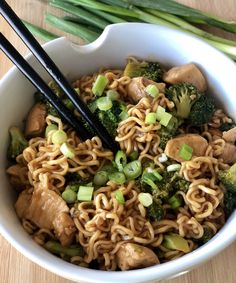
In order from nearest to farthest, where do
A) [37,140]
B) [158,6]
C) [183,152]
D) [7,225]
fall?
[7,225]
[183,152]
[37,140]
[158,6]

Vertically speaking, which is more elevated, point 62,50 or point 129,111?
point 62,50

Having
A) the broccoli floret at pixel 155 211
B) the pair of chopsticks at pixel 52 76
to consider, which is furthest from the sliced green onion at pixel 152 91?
the broccoli floret at pixel 155 211

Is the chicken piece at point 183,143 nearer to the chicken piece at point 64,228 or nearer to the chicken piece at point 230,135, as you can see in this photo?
the chicken piece at point 230,135

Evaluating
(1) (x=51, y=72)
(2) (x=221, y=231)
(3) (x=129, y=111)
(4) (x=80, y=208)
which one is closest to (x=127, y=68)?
(3) (x=129, y=111)

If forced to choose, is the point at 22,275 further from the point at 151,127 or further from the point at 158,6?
the point at 158,6

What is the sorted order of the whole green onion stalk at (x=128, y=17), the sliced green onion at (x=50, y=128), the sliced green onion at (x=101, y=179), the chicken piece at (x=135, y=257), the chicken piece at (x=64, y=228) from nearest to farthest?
the chicken piece at (x=135, y=257) < the chicken piece at (x=64, y=228) < the sliced green onion at (x=101, y=179) < the sliced green onion at (x=50, y=128) < the whole green onion stalk at (x=128, y=17)

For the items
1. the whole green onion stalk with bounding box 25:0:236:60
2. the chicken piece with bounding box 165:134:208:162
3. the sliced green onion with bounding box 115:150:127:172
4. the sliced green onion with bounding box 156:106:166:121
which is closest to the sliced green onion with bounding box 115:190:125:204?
the sliced green onion with bounding box 115:150:127:172
